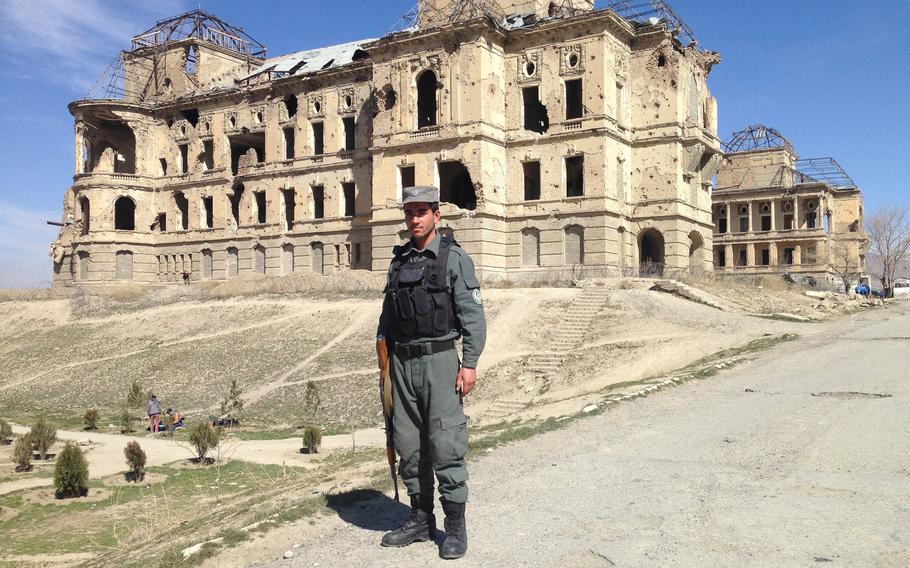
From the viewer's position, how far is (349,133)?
160 ft

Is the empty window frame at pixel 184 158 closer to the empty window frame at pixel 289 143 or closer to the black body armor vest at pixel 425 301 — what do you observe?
the empty window frame at pixel 289 143

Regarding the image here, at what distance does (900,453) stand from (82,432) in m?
23.1

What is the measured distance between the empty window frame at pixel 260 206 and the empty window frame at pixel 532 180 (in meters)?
18.7

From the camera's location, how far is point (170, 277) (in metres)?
56.0

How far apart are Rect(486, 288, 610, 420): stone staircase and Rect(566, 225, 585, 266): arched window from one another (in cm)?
565

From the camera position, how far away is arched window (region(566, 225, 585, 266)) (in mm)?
39781

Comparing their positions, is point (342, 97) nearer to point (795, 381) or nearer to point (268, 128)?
point (268, 128)

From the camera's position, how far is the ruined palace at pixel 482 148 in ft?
132

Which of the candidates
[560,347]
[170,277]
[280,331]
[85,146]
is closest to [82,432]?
[280,331]

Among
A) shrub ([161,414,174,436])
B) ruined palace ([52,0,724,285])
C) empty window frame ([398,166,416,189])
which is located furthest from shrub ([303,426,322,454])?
empty window frame ([398,166,416,189])

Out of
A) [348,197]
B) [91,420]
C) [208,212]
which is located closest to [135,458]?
[91,420]

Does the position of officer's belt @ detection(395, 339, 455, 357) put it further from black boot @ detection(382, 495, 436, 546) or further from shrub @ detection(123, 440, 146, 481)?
shrub @ detection(123, 440, 146, 481)

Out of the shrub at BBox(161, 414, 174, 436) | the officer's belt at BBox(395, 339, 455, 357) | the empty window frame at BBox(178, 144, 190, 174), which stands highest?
the empty window frame at BBox(178, 144, 190, 174)

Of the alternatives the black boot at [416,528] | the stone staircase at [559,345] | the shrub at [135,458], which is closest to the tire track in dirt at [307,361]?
the stone staircase at [559,345]
